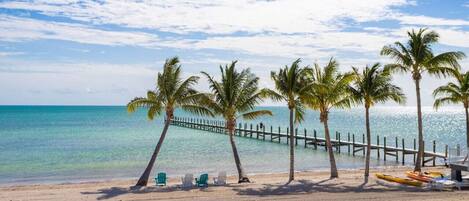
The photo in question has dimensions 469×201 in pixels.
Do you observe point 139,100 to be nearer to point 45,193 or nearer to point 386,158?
point 45,193

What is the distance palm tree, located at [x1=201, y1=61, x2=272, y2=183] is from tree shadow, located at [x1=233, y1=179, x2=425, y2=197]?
3147 mm

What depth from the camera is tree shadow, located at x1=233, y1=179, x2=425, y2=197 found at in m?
20.8

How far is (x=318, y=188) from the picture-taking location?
71.8 feet

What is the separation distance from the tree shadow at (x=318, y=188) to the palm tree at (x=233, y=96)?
3.15m

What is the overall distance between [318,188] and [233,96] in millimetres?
6255

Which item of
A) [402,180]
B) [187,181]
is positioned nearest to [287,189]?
[187,181]

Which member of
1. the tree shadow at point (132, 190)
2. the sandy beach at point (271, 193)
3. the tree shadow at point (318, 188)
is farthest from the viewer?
the tree shadow at point (132, 190)

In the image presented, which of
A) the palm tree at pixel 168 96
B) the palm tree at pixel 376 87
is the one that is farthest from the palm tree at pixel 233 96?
the palm tree at pixel 376 87

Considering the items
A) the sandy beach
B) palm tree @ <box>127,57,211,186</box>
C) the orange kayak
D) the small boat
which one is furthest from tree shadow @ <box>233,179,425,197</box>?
palm tree @ <box>127,57,211,186</box>

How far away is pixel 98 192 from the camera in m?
21.6

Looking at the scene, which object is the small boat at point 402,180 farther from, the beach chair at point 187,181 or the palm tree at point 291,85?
the beach chair at point 187,181

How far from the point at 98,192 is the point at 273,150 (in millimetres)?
32458

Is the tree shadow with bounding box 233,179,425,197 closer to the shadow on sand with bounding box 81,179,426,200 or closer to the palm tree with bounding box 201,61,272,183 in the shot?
the shadow on sand with bounding box 81,179,426,200

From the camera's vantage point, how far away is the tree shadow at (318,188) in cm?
2078
